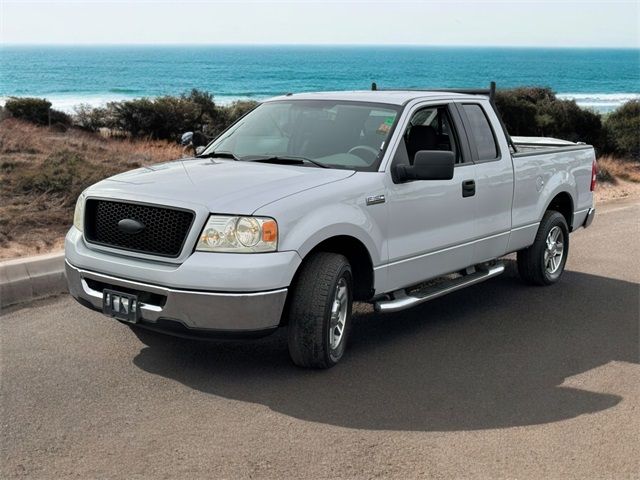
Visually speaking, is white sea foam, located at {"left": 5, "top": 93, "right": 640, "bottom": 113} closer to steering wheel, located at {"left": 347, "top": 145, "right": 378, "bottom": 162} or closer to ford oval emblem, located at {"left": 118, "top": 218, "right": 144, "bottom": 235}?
steering wheel, located at {"left": 347, "top": 145, "right": 378, "bottom": 162}

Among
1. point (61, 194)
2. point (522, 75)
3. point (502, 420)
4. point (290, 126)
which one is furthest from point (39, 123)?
point (522, 75)

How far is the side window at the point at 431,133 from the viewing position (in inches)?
278

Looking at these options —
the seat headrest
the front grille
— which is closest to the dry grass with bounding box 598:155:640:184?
the seat headrest

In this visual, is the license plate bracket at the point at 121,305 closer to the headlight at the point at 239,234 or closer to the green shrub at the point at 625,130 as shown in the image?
the headlight at the point at 239,234

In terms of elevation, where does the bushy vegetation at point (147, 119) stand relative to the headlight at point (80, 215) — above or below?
below

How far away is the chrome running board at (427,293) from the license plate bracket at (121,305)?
1.78 meters

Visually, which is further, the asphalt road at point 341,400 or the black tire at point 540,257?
the black tire at point 540,257

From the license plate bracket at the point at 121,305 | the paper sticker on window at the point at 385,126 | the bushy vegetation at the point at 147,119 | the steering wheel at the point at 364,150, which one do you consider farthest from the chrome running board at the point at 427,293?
the bushy vegetation at the point at 147,119

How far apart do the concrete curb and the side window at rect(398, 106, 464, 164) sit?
3.40 metres

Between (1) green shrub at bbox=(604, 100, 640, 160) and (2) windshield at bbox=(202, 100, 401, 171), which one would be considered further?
(1) green shrub at bbox=(604, 100, 640, 160)

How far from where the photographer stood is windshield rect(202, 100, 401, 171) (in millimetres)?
6484

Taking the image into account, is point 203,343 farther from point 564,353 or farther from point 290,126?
point 564,353

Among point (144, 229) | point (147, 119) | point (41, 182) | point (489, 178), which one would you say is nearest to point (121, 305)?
point (144, 229)

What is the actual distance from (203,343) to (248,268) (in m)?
1.38
